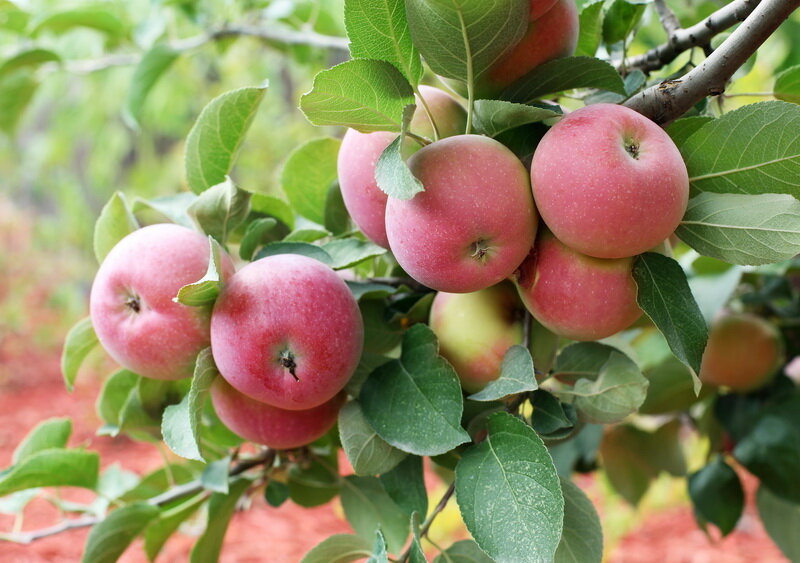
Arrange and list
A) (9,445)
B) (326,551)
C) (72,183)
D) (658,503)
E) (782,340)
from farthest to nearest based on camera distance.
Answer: (72,183)
(9,445)
(658,503)
(782,340)
(326,551)

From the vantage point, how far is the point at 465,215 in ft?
1.25

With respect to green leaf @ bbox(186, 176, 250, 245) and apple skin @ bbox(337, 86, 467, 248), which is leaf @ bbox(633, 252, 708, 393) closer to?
apple skin @ bbox(337, 86, 467, 248)

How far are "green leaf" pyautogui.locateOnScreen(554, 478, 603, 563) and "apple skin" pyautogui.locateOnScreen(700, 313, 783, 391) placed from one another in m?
0.37

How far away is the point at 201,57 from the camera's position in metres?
2.95

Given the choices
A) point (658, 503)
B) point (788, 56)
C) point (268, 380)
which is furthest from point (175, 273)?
point (658, 503)

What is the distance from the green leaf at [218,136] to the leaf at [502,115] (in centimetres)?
15

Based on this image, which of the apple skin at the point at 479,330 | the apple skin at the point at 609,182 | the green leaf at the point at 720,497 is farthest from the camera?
the green leaf at the point at 720,497

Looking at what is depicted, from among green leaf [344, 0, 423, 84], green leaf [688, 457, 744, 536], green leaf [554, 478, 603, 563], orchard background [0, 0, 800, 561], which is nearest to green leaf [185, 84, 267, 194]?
orchard background [0, 0, 800, 561]

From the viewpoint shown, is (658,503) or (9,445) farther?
(9,445)

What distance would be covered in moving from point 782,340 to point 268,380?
→ 0.63m

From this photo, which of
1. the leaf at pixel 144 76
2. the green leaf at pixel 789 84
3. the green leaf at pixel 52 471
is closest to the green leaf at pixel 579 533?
the green leaf at pixel 789 84

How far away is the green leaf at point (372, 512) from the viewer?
23.2 inches

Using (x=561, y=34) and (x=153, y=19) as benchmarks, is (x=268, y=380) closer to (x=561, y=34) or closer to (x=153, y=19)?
(x=561, y=34)

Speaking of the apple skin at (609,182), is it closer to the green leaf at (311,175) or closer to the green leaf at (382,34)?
the green leaf at (382,34)
